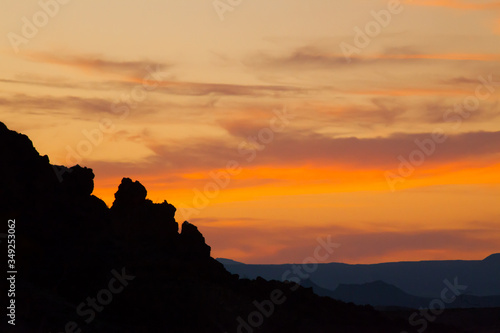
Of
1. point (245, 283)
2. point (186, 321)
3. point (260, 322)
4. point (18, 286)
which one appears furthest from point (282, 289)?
point (18, 286)

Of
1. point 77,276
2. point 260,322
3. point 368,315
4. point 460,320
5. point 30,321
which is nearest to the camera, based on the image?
point 30,321

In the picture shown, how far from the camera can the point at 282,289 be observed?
360 feet

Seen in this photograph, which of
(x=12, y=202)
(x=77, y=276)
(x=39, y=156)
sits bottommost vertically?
(x=77, y=276)

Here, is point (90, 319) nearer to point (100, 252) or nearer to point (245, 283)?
point (100, 252)

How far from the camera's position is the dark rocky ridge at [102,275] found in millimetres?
83375

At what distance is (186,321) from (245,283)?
2048 centimetres

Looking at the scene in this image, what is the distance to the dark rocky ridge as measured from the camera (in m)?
83.4

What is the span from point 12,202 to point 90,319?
54.0 feet

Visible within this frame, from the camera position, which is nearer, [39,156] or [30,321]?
[30,321]

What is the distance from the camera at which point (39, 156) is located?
300 feet

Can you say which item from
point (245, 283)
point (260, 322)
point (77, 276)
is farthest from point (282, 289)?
point (77, 276)

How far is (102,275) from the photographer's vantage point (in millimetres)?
88750

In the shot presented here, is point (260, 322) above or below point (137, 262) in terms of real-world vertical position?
below

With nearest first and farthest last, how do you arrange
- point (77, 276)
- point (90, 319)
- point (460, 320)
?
point (90, 319) < point (77, 276) < point (460, 320)
